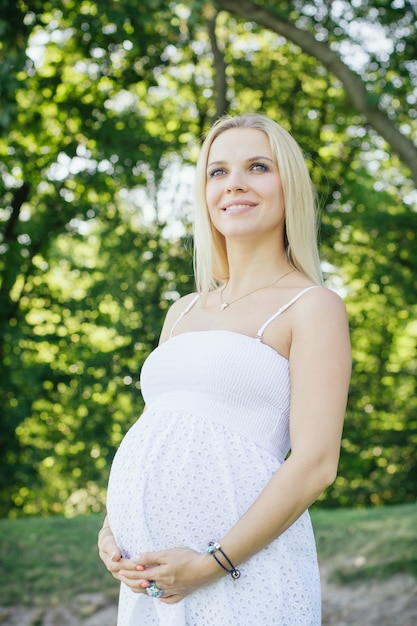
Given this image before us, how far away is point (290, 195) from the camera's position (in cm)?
211

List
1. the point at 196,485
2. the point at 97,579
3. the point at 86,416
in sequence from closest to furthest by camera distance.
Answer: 1. the point at 196,485
2. the point at 97,579
3. the point at 86,416

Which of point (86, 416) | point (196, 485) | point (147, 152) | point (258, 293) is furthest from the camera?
point (86, 416)

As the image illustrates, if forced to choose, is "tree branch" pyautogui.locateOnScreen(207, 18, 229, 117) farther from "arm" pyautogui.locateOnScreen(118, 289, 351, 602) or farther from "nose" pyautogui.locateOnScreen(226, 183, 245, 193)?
"arm" pyautogui.locateOnScreen(118, 289, 351, 602)

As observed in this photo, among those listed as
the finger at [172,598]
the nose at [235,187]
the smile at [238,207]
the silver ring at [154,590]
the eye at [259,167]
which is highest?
the eye at [259,167]

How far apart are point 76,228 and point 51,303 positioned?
871 millimetres

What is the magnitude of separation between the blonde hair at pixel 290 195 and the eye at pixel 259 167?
1.4 inches

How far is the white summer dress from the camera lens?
186cm

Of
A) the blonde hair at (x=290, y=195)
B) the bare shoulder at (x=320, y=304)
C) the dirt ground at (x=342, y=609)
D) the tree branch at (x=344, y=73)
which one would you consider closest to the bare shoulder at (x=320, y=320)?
the bare shoulder at (x=320, y=304)

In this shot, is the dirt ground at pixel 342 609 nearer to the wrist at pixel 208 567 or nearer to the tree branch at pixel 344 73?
the tree branch at pixel 344 73

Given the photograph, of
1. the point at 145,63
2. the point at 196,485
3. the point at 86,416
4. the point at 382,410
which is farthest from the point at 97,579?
the point at 382,410

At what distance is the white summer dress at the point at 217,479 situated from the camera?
186cm

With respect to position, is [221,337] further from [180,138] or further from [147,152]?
[180,138]

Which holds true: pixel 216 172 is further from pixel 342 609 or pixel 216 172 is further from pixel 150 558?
pixel 342 609

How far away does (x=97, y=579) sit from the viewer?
18.7ft
